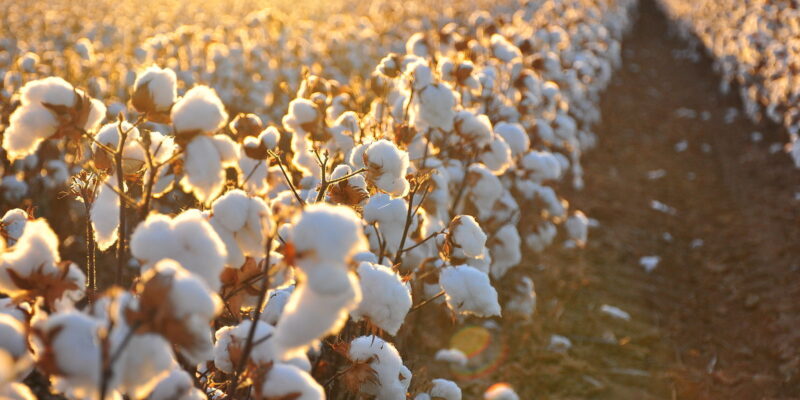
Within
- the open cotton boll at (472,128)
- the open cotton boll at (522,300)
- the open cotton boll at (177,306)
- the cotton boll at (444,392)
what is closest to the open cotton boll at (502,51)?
the open cotton boll at (522,300)

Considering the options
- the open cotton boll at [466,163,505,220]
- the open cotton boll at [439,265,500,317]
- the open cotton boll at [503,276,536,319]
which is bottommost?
the open cotton boll at [503,276,536,319]

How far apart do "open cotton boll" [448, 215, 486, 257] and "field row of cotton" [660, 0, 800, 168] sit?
21.2 ft

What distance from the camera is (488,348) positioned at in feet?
15.1

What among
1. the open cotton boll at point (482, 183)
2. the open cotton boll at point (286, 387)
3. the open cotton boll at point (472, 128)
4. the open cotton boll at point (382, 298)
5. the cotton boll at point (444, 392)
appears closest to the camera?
the open cotton boll at point (286, 387)

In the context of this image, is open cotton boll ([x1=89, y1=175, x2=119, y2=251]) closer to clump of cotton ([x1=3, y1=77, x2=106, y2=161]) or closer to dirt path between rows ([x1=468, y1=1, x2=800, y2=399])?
clump of cotton ([x1=3, y1=77, x2=106, y2=161])

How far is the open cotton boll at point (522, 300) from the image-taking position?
4.66m

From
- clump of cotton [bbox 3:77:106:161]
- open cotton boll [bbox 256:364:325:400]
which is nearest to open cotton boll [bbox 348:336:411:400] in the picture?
open cotton boll [bbox 256:364:325:400]

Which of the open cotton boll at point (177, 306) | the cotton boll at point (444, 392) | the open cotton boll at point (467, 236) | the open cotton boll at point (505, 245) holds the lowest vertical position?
the open cotton boll at point (505, 245)

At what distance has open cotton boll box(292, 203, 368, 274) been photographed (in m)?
1.32

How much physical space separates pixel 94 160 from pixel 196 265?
0.79 meters

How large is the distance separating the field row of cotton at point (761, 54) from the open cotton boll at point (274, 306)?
23.0ft

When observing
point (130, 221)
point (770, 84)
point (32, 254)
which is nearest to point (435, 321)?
point (130, 221)

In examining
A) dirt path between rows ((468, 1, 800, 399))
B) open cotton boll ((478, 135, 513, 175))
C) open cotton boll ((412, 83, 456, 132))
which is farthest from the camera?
dirt path between rows ((468, 1, 800, 399))

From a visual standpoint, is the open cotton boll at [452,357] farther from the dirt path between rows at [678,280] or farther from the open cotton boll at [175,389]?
the open cotton boll at [175,389]
